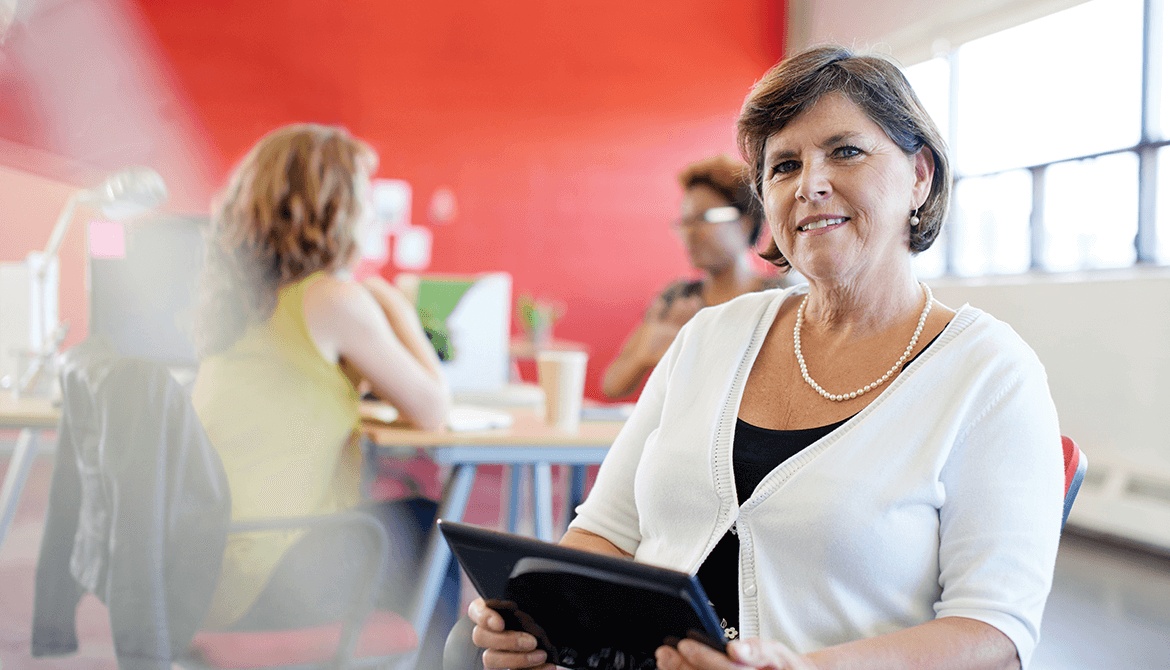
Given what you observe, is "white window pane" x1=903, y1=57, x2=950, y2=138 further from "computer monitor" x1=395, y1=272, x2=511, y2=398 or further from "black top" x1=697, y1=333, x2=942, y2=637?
"black top" x1=697, y1=333, x2=942, y2=637

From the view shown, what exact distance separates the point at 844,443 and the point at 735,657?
0.32 m

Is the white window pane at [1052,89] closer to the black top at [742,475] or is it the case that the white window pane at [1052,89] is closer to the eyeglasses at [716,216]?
the eyeglasses at [716,216]

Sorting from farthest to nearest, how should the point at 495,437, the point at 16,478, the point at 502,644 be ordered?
the point at 16,478 → the point at 495,437 → the point at 502,644

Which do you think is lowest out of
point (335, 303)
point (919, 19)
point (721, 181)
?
point (335, 303)

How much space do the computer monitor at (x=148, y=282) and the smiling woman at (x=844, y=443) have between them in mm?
1431

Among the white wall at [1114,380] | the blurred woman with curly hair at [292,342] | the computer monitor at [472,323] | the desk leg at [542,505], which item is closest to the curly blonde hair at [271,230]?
the blurred woman with curly hair at [292,342]

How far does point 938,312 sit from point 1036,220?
13.7ft

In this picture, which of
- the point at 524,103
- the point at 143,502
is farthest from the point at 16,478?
the point at 524,103

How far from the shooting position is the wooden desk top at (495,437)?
1.80 metres

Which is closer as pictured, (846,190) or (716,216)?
(846,190)

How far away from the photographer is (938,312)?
1.00 meters

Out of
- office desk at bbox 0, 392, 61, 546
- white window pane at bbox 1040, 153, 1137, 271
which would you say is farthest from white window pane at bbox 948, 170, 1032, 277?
office desk at bbox 0, 392, 61, 546

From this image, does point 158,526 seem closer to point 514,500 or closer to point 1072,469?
point 1072,469

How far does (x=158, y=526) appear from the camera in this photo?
46.0 inches
